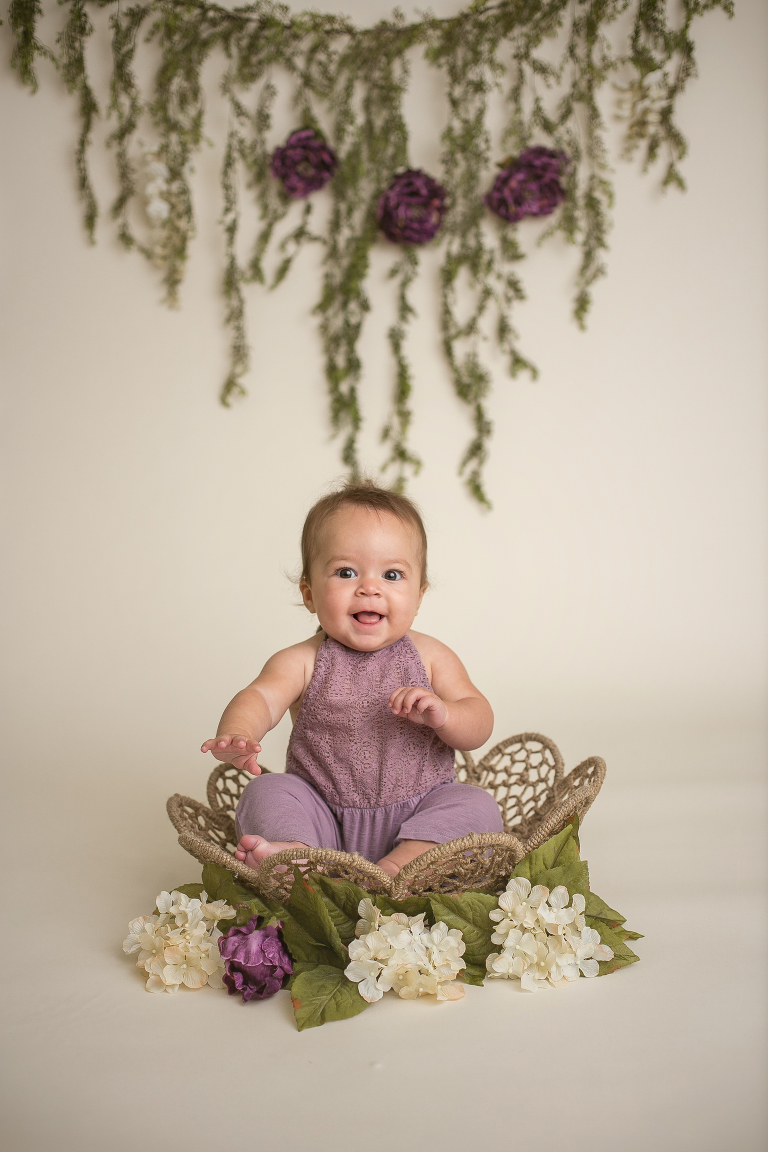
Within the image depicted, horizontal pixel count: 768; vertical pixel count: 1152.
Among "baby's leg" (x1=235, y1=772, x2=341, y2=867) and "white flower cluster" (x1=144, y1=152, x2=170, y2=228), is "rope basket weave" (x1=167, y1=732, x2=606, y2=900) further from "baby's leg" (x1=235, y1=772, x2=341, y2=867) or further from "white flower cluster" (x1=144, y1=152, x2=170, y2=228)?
"white flower cluster" (x1=144, y1=152, x2=170, y2=228)

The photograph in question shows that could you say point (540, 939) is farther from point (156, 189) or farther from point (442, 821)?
point (156, 189)

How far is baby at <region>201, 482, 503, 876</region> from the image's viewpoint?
1643 mm

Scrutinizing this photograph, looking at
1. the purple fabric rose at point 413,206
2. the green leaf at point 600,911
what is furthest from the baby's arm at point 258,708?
the purple fabric rose at point 413,206

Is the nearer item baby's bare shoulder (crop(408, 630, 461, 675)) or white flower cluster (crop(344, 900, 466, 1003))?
white flower cluster (crop(344, 900, 466, 1003))

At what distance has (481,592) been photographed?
122 inches

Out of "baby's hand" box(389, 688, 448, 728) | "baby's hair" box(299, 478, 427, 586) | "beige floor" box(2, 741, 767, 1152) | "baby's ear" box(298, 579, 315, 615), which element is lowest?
"beige floor" box(2, 741, 767, 1152)

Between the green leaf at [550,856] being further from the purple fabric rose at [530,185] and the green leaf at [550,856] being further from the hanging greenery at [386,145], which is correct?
the purple fabric rose at [530,185]

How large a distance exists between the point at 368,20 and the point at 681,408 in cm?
166

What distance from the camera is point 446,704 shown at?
1629 millimetres

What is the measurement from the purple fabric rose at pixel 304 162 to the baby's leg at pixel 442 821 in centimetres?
221

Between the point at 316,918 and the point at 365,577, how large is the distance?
618 millimetres

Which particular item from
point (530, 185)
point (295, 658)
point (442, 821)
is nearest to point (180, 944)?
point (442, 821)

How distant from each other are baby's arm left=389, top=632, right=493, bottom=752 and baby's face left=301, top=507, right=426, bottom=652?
0.39 feet

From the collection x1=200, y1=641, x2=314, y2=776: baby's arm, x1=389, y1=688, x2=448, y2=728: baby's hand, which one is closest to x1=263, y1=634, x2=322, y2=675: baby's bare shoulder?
x1=200, y1=641, x2=314, y2=776: baby's arm
